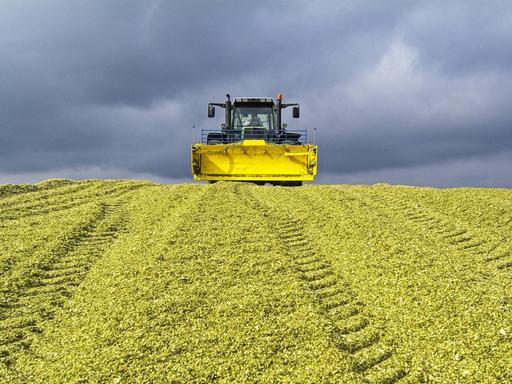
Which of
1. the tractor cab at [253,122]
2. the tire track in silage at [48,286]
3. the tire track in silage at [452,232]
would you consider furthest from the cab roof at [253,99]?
the tire track in silage at [48,286]

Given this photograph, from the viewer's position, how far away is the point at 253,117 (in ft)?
54.1

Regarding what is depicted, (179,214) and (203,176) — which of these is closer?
(179,214)

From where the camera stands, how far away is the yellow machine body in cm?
1403

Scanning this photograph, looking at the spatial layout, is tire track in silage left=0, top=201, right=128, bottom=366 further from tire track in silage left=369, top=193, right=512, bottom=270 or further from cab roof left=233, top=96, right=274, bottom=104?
cab roof left=233, top=96, right=274, bottom=104

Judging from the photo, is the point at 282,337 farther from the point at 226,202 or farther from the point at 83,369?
the point at 226,202

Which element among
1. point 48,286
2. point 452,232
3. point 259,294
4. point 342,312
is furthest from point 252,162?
point 342,312

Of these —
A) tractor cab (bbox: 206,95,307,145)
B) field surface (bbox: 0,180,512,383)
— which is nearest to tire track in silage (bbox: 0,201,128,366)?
field surface (bbox: 0,180,512,383)

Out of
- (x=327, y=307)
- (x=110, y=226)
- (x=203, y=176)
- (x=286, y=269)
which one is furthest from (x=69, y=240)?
(x=203, y=176)

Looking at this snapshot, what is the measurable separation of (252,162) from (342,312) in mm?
9854

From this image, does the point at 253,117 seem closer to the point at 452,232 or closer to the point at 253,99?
the point at 253,99

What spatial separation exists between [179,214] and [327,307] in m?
3.72

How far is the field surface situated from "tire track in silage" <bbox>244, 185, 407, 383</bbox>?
17 millimetres

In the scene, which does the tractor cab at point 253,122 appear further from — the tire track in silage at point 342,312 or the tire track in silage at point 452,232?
the tire track in silage at point 342,312

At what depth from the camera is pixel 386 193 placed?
9.57 meters
